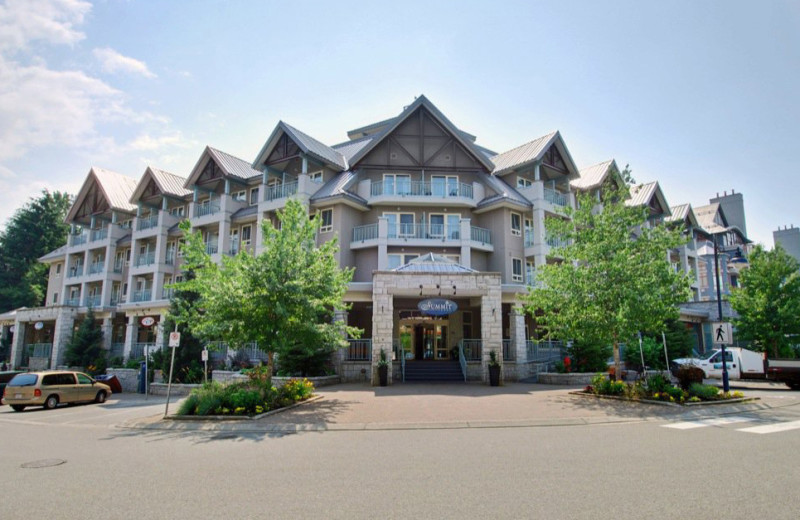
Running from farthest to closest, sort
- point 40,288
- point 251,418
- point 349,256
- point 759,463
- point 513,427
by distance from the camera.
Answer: point 40,288, point 349,256, point 251,418, point 513,427, point 759,463

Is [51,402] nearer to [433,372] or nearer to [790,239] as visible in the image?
[433,372]

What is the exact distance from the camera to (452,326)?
Result: 1164 inches

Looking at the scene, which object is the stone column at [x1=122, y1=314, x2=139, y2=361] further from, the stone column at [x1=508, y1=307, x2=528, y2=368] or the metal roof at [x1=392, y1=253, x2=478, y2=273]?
the stone column at [x1=508, y1=307, x2=528, y2=368]

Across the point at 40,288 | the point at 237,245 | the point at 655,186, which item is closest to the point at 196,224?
the point at 237,245

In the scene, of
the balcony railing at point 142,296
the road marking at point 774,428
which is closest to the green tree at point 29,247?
the balcony railing at point 142,296

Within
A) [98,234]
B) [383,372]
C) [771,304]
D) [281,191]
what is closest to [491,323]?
[383,372]

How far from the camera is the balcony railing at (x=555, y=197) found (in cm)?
3005

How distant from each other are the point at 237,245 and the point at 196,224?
3.67 metres

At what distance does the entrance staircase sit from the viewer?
75.6 ft

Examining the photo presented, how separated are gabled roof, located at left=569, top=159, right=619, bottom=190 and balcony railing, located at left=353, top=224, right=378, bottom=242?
1471cm

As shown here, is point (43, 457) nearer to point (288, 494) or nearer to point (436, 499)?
point (288, 494)

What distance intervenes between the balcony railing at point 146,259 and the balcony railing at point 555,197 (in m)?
28.3

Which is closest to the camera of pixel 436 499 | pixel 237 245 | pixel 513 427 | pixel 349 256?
pixel 436 499

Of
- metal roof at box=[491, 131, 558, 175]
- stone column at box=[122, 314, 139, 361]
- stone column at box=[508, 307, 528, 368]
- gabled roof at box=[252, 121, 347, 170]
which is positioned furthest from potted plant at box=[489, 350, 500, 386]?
stone column at box=[122, 314, 139, 361]
